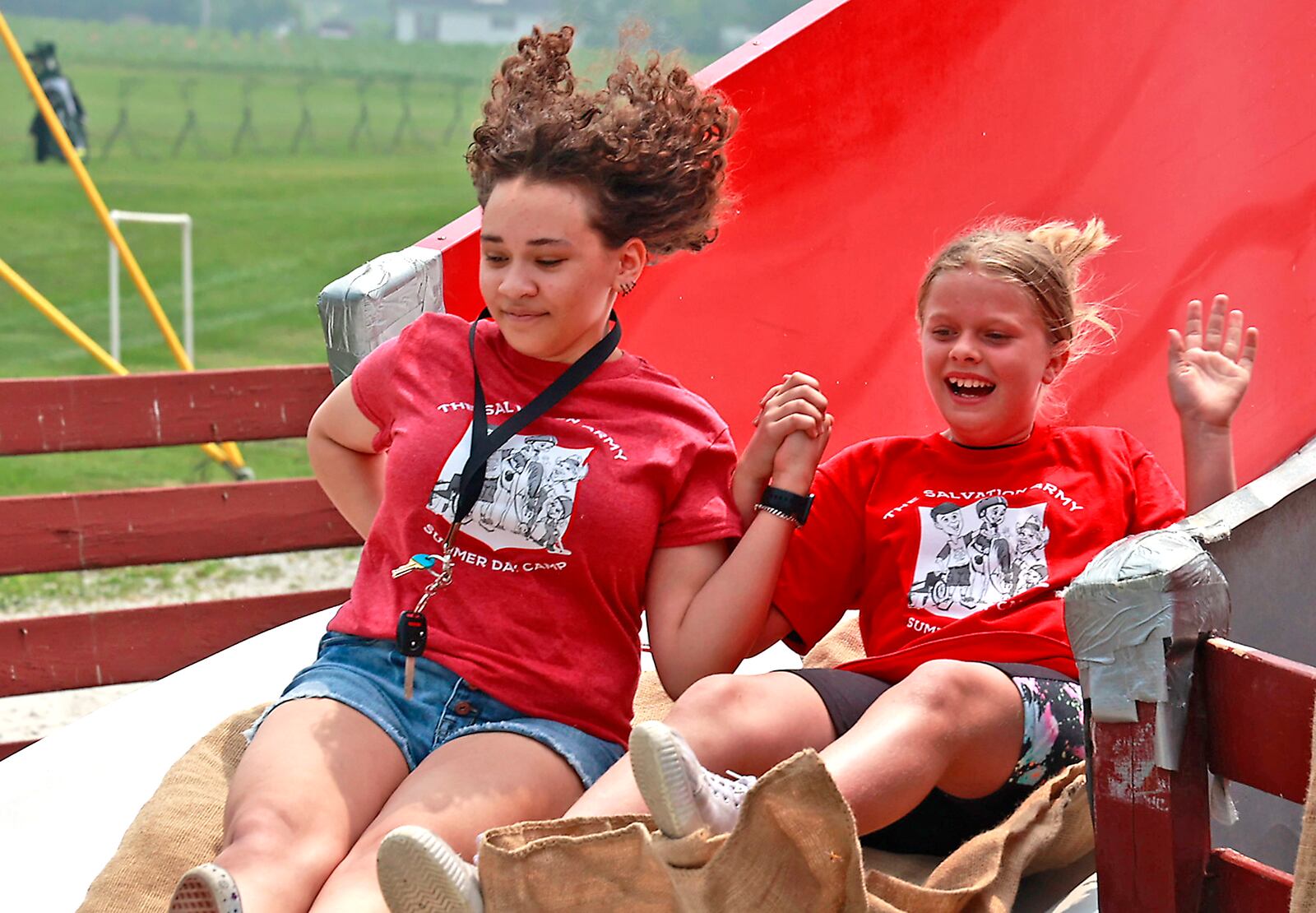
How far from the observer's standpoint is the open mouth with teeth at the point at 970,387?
7.30 feet

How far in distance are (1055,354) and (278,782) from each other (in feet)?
4.07

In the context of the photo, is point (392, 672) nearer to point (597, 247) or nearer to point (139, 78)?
point (597, 247)

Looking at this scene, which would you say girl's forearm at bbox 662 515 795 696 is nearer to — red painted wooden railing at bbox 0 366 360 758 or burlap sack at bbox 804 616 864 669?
burlap sack at bbox 804 616 864 669

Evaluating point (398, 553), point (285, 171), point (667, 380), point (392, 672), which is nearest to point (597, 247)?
point (667, 380)

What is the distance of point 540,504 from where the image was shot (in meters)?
2.05

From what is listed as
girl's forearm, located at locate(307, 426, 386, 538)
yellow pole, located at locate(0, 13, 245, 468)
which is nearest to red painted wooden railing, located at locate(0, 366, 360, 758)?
yellow pole, located at locate(0, 13, 245, 468)

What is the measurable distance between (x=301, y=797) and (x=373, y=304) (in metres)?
1.10

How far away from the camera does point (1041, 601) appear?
211cm

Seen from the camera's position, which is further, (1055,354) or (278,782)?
(1055,354)

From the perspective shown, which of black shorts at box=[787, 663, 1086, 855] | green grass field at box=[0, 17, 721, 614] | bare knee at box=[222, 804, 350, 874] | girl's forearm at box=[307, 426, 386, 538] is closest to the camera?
bare knee at box=[222, 804, 350, 874]

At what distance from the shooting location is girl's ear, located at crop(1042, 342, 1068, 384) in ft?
7.43

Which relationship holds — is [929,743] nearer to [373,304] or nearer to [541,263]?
[541,263]

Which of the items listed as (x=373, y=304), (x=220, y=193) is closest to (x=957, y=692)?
(x=373, y=304)

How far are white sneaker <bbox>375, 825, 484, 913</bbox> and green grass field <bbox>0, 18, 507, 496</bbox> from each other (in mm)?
9002
